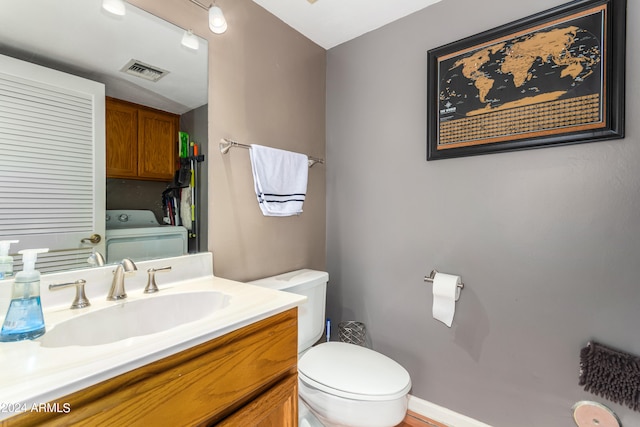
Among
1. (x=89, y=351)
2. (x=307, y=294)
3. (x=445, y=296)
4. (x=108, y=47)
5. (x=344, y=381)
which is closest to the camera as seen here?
(x=89, y=351)

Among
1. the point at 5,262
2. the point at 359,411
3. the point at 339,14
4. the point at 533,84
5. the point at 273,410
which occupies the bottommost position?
the point at 359,411

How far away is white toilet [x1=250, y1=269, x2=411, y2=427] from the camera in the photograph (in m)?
1.08

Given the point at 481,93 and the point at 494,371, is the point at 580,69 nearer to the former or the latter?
the point at 481,93

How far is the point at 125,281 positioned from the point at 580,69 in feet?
6.20

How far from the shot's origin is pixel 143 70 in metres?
1.14

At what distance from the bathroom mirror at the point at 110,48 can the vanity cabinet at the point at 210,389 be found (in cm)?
60

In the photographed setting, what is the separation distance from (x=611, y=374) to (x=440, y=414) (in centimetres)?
76

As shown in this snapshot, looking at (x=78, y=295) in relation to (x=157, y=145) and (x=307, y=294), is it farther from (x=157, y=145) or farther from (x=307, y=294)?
(x=307, y=294)

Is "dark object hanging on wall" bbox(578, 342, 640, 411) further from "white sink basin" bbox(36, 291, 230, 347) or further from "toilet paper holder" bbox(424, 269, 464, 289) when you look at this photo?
"white sink basin" bbox(36, 291, 230, 347)

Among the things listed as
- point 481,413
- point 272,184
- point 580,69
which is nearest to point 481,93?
point 580,69

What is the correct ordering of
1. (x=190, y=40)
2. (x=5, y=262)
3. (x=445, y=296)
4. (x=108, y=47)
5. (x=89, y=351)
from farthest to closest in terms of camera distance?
(x=445, y=296), (x=190, y=40), (x=108, y=47), (x=5, y=262), (x=89, y=351)

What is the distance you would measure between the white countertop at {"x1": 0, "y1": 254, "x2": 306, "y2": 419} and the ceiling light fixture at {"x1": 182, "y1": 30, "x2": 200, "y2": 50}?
961 mm

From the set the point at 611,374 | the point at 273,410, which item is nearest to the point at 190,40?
the point at 273,410

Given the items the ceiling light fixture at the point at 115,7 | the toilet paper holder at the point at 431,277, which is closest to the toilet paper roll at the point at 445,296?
the toilet paper holder at the point at 431,277
